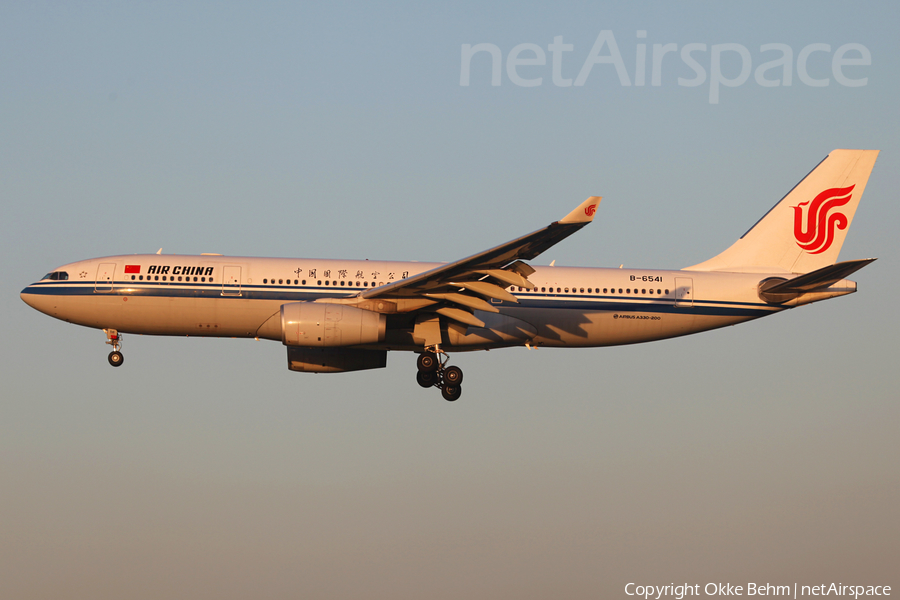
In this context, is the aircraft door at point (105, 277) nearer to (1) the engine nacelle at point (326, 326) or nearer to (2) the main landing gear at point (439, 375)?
(1) the engine nacelle at point (326, 326)

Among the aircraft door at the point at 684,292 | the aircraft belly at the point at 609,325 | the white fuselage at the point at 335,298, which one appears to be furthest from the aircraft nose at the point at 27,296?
the aircraft door at the point at 684,292

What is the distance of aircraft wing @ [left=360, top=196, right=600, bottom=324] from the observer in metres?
24.1

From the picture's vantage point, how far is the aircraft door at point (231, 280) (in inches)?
1192

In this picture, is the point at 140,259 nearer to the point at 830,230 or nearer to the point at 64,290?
the point at 64,290

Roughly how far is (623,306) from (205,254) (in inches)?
561

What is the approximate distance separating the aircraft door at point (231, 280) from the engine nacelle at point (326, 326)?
263 centimetres

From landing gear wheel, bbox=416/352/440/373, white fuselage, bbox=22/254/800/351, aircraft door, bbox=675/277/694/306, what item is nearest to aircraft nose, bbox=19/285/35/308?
white fuselage, bbox=22/254/800/351

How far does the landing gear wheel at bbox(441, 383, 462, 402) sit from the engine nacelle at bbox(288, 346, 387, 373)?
2.43m

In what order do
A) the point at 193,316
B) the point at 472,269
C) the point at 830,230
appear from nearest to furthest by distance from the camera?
the point at 472,269 < the point at 193,316 < the point at 830,230

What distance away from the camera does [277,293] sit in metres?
30.4

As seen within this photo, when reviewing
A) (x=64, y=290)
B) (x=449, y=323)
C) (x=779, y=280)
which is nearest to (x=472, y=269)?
(x=449, y=323)

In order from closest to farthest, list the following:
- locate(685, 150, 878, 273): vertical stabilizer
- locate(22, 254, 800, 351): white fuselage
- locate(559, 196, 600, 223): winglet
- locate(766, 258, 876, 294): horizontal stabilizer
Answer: locate(559, 196, 600, 223): winglet
locate(766, 258, 876, 294): horizontal stabilizer
locate(22, 254, 800, 351): white fuselage
locate(685, 150, 878, 273): vertical stabilizer

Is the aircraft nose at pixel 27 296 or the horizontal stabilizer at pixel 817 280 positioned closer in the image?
the horizontal stabilizer at pixel 817 280

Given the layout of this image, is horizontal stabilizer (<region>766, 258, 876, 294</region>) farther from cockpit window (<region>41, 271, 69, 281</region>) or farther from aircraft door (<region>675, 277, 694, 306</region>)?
cockpit window (<region>41, 271, 69, 281</region>)
